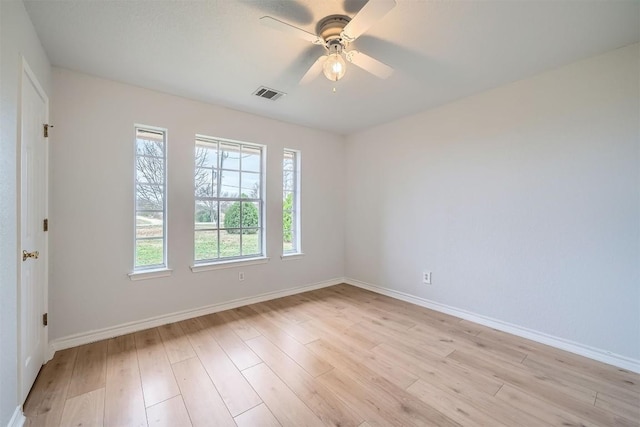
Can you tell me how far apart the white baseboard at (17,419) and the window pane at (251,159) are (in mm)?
2726

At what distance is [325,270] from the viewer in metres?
4.23

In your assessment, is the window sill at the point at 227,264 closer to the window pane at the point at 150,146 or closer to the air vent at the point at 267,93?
the window pane at the point at 150,146

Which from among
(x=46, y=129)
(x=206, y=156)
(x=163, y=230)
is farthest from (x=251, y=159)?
A: (x=46, y=129)

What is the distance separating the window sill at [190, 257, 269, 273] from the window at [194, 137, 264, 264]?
0.09 metres

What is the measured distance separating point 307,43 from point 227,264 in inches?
99.2

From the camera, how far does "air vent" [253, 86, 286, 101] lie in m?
2.71

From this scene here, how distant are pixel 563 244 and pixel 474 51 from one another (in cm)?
186

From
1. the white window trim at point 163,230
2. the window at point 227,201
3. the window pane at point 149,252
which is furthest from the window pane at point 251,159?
the window pane at point 149,252

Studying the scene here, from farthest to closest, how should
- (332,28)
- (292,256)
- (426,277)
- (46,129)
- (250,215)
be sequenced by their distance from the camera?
(292,256)
(250,215)
(426,277)
(46,129)
(332,28)

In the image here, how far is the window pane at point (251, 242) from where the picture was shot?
3476 mm

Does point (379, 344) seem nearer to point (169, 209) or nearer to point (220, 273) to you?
point (220, 273)

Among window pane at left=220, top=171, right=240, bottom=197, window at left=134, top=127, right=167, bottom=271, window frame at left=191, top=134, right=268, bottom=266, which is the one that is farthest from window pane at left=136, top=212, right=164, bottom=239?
window pane at left=220, top=171, right=240, bottom=197

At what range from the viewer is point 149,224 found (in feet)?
9.14

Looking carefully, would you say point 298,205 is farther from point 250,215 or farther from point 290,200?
point 250,215
